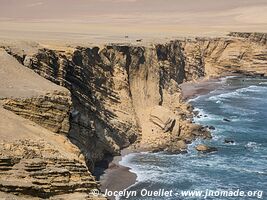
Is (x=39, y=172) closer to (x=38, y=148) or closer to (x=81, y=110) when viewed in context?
(x=38, y=148)

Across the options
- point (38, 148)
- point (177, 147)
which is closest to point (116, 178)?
point (177, 147)

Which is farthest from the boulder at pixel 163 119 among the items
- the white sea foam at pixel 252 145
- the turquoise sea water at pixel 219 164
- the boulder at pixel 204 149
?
the white sea foam at pixel 252 145

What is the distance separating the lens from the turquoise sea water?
42.8 meters

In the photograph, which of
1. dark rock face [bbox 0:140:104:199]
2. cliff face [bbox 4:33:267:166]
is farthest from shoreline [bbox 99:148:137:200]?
dark rock face [bbox 0:140:104:199]

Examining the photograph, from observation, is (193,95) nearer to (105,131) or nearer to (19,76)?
(105,131)

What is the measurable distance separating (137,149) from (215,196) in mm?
13441

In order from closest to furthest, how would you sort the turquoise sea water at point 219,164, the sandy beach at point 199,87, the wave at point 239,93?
the turquoise sea water at point 219,164 → the wave at point 239,93 → the sandy beach at point 199,87

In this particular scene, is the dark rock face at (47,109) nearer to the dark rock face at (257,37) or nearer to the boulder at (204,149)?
the boulder at (204,149)

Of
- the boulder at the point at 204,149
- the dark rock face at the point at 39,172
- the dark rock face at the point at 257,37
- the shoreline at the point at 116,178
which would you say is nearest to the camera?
the dark rock face at the point at 39,172

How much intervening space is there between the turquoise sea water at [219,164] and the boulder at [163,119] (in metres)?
3.48

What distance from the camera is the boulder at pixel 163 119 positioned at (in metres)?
56.2

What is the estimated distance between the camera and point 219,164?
4894cm

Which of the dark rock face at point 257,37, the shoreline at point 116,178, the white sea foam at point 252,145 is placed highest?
the dark rock face at point 257,37

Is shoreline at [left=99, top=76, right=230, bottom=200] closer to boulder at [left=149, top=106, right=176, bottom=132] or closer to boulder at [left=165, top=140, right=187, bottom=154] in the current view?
boulder at [left=165, top=140, right=187, bottom=154]
